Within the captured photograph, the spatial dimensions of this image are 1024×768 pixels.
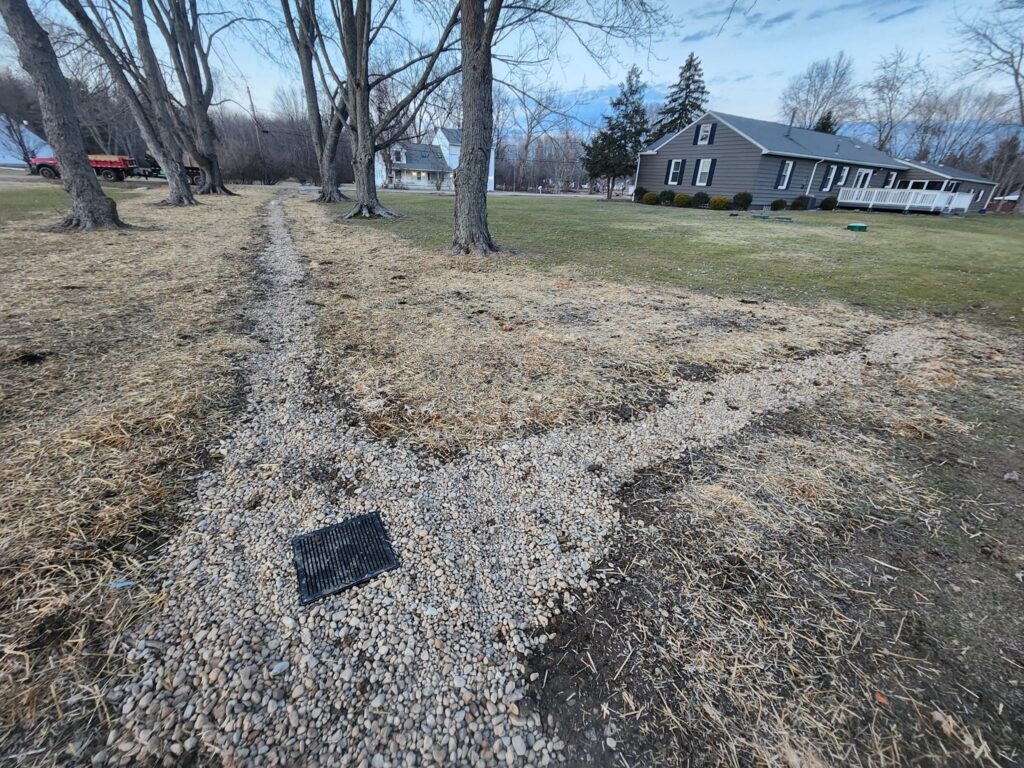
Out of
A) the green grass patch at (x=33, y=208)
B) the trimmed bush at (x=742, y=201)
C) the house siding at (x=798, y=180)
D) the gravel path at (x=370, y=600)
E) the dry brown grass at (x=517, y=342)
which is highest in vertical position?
the house siding at (x=798, y=180)

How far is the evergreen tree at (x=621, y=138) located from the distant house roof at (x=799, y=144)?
12.4 feet

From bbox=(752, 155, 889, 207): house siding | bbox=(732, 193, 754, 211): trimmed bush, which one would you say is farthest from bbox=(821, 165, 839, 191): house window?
bbox=(732, 193, 754, 211): trimmed bush

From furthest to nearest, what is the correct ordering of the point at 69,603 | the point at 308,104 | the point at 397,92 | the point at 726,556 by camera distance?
1. the point at 397,92
2. the point at 308,104
3. the point at 726,556
4. the point at 69,603

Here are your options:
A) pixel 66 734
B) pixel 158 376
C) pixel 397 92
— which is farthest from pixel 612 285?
pixel 397 92

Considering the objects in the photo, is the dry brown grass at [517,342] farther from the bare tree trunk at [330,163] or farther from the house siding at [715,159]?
the house siding at [715,159]

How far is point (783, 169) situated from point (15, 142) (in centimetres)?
6754

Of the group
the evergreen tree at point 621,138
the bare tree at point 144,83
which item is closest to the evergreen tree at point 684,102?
the evergreen tree at point 621,138

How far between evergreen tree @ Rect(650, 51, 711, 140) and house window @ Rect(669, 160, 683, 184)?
9.86 meters

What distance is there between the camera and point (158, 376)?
297cm

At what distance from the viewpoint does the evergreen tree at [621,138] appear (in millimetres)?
29230

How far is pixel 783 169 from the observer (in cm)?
2200

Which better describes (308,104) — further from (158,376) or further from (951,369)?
(951,369)

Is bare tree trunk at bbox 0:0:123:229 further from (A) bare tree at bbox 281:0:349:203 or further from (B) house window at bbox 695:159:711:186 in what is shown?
(B) house window at bbox 695:159:711:186

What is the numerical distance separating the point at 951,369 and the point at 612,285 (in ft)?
12.2
